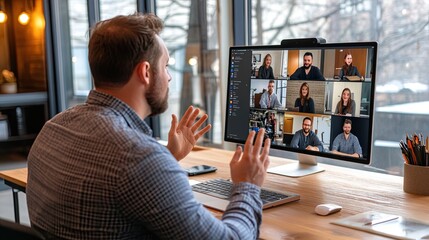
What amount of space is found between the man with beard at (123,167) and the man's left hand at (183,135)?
18.4 inches

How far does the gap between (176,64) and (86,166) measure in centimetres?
289

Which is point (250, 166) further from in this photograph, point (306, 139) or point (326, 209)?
point (306, 139)

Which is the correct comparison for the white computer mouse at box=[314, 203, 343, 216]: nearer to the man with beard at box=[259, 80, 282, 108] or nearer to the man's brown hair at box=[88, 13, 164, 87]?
the man with beard at box=[259, 80, 282, 108]

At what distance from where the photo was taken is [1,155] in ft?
15.4

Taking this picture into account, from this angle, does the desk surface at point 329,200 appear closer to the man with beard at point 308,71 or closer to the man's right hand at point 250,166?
the man's right hand at point 250,166

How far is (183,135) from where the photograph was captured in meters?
1.98

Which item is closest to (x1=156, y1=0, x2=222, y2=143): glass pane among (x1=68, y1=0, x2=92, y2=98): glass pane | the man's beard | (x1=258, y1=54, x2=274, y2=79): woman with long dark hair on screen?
(x1=68, y1=0, x2=92, y2=98): glass pane

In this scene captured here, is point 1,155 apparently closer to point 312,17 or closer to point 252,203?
point 312,17

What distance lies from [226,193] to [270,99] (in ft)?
1.54

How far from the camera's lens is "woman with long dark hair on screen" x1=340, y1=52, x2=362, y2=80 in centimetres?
182

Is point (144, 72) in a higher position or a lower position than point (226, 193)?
higher

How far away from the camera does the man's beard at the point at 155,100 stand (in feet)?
4.63

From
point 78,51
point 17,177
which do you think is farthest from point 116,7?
point 17,177

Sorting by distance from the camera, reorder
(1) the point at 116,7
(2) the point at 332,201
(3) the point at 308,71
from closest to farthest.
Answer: (2) the point at 332,201, (3) the point at 308,71, (1) the point at 116,7
